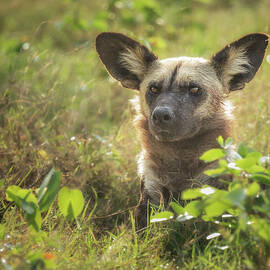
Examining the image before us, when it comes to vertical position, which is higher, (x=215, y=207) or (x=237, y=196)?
(x=237, y=196)

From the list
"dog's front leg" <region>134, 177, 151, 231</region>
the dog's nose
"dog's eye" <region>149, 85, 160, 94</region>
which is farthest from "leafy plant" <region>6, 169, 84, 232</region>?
"dog's eye" <region>149, 85, 160, 94</region>

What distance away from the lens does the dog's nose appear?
3.19 metres

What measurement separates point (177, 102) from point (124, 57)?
29.4 inches

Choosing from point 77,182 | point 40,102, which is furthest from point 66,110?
point 77,182

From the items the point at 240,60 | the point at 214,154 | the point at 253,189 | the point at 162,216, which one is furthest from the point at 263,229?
the point at 240,60

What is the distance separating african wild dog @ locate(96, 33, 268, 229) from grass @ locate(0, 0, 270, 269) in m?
0.43

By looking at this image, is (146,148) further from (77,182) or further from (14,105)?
(14,105)

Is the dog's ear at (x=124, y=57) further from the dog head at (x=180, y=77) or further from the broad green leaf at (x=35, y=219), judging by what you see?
the broad green leaf at (x=35, y=219)

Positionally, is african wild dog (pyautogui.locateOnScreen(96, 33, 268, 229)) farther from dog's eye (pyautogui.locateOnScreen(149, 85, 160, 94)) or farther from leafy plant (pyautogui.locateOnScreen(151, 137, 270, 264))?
leafy plant (pyautogui.locateOnScreen(151, 137, 270, 264))

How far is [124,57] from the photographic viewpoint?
3.82 metres

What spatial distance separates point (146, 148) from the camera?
3602 mm

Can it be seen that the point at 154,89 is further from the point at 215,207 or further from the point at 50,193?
the point at 215,207

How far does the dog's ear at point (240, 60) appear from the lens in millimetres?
3502

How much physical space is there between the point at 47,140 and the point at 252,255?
2.42 meters
